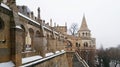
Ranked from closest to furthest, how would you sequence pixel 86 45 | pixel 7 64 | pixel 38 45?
pixel 7 64 → pixel 38 45 → pixel 86 45

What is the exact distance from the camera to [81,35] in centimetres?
5325

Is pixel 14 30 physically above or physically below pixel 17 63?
above

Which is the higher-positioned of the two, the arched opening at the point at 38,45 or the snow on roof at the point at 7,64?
the arched opening at the point at 38,45

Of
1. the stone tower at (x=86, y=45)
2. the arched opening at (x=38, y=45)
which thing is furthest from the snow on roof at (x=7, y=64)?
the stone tower at (x=86, y=45)

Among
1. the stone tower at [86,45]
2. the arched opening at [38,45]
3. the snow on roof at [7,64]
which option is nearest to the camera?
the snow on roof at [7,64]

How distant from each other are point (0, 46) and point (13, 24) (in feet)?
3.46

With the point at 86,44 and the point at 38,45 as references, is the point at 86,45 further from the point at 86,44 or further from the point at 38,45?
the point at 38,45

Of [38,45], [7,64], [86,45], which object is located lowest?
[86,45]

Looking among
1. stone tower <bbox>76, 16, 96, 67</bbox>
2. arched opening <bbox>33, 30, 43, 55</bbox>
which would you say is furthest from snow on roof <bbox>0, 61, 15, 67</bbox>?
stone tower <bbox>76, 16, 96, 67</bbox>

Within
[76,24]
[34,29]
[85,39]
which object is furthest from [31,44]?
[76,24]

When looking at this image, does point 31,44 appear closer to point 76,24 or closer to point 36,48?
point 36,48

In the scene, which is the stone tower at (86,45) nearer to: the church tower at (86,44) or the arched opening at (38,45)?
the church tower at (86,44)

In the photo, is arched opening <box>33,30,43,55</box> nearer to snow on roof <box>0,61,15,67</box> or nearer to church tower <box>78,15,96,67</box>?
snow on roof <box>0,61,15,67</box>

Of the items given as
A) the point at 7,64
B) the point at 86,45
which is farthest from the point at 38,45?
the point at 86,45
